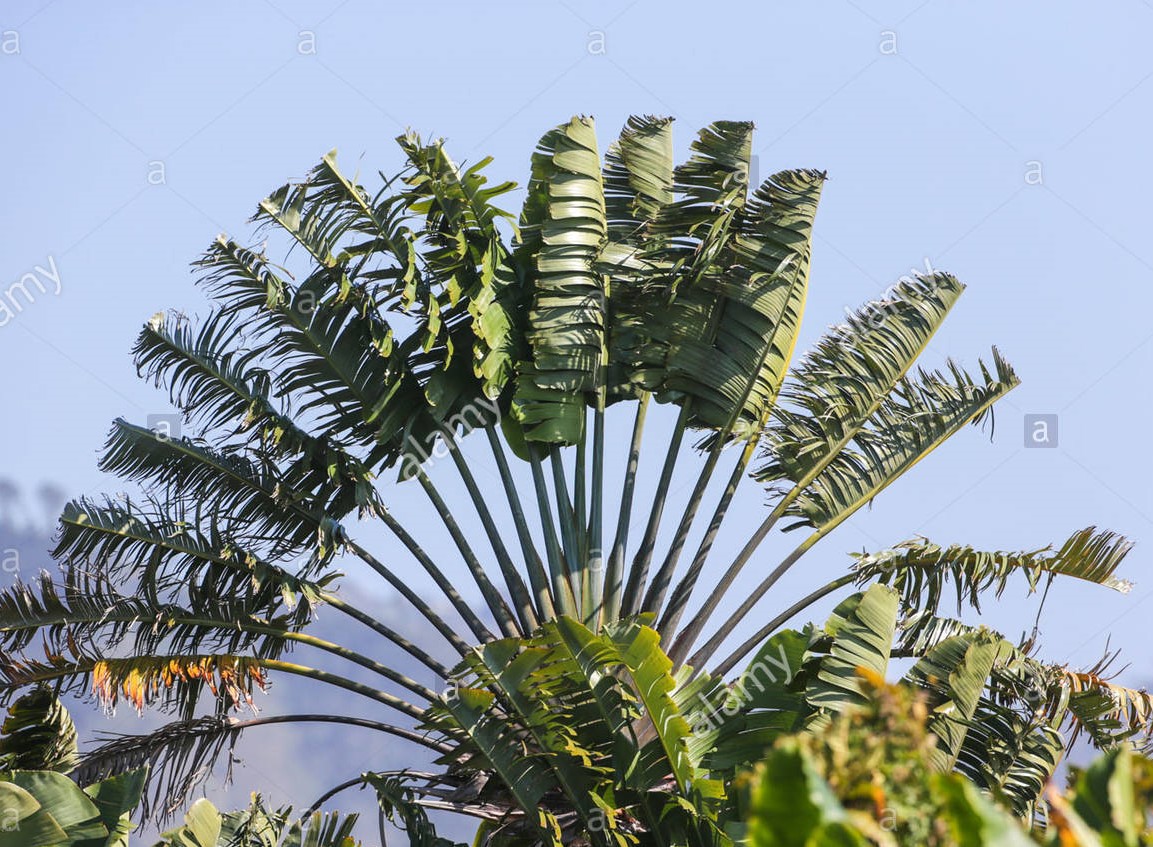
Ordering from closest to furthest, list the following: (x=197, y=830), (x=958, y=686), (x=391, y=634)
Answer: (x=197, y=830), (x=958, y=686), (x=391, y=634)

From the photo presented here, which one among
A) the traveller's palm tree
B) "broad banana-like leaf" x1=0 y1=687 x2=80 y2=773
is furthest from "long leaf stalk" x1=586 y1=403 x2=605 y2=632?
"broad banana-like leaf" x1=0 y1=687 x2=80 y2=773

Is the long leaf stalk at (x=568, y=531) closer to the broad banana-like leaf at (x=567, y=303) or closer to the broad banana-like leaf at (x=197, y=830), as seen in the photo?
the broad banana-like leaf at (x=567, y=303)

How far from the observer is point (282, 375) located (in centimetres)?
1010

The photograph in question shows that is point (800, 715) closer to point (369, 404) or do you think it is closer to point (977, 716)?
point (977, 716)

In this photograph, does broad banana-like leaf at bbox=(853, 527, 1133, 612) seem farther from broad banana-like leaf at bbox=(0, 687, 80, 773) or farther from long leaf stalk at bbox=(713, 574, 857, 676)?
broad banana-like leaf at bbox=(0, 687, 80, 773)

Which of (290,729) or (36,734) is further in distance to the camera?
(290,729)

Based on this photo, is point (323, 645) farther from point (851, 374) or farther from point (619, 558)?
point (851, 374)

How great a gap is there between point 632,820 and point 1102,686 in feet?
11.8

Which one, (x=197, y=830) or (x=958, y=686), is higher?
(x=958, y=686)

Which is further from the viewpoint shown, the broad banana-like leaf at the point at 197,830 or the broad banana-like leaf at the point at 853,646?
the broad banana-like leaf at the point at 853,646

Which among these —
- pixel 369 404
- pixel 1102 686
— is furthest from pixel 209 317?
pixel 1102 686

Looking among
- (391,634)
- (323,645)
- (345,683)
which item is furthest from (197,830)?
(391,634)

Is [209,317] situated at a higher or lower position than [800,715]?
higher

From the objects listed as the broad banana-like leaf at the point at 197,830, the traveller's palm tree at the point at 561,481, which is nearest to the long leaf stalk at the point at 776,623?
the traveller's palm tree at the point at 561,481
